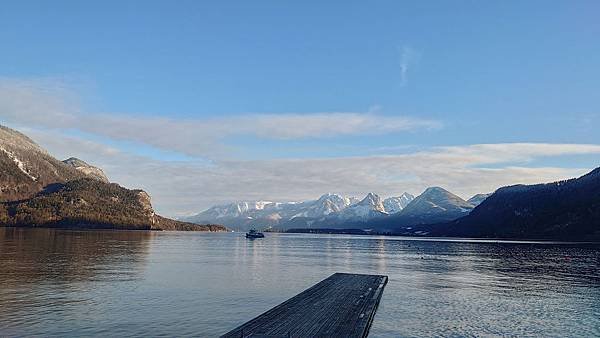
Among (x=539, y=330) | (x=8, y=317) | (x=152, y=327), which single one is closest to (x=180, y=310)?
(x=152, y=327)

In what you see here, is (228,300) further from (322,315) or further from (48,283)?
(48,283)

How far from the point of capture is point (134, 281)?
215ft

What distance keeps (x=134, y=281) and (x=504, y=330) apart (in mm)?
46435

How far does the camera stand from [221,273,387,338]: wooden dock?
36719mm

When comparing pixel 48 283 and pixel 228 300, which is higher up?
pixel 48 283

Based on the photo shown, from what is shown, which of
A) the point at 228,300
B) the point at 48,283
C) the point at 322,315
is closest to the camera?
the point at 322,315

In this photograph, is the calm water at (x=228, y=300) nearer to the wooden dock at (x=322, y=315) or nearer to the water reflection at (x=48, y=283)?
the water reflection at (x=48, y=283)

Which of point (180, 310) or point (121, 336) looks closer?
point (121, 336)

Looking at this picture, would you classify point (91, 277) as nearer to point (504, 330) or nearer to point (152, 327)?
point (152, 327)

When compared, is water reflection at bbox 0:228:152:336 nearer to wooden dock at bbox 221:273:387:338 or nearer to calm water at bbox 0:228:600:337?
calm water at bbox 0:228:600:337

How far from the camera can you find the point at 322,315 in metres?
43.9

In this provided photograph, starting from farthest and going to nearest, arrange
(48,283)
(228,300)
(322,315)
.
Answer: (48,283) → (228,300) → (322,315)

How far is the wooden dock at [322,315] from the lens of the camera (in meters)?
36.7

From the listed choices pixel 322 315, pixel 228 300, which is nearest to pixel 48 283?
pixel 228 300
